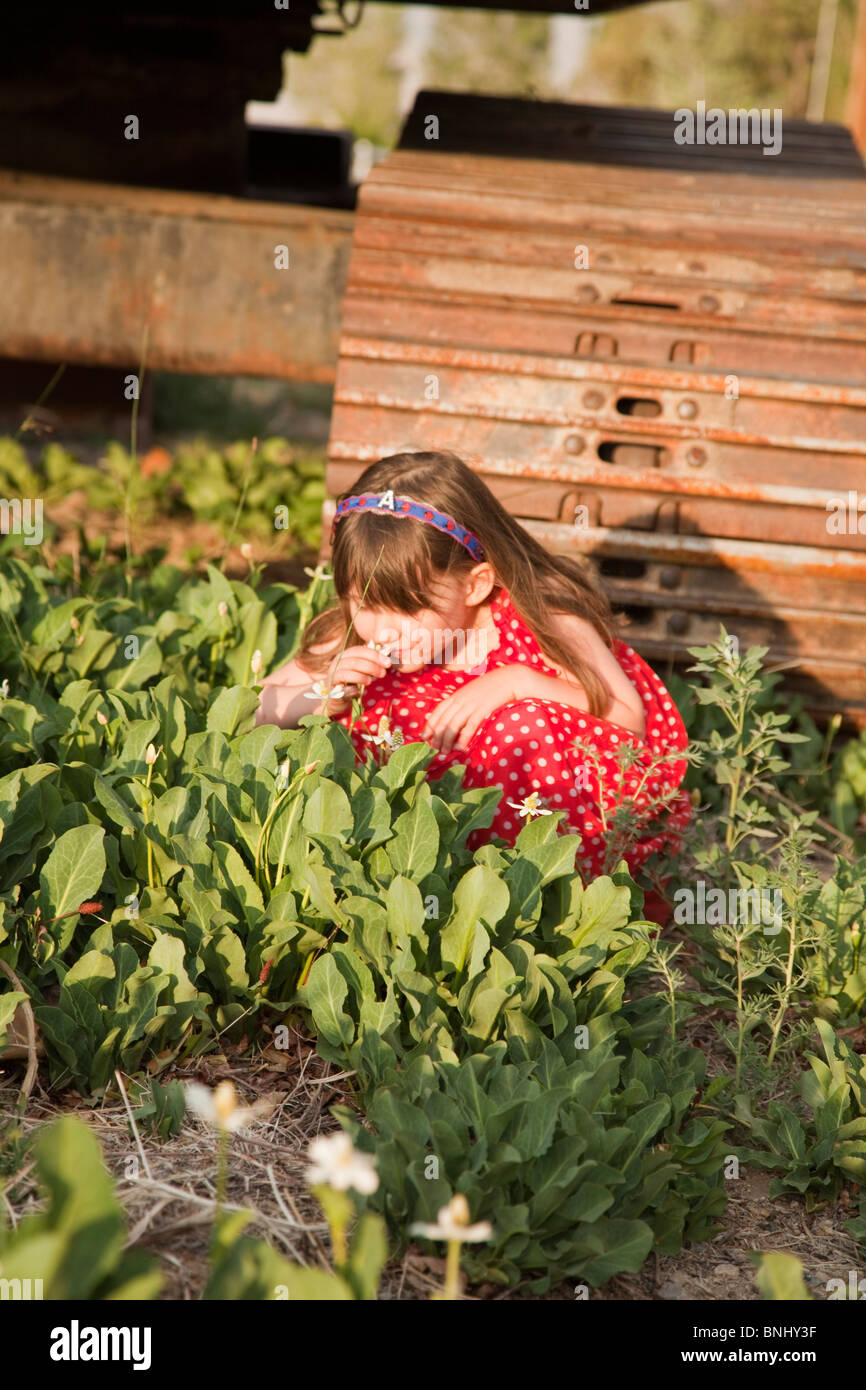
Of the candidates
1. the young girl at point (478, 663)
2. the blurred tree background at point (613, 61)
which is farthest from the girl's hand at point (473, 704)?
the blurred tree background at point (613, 61)

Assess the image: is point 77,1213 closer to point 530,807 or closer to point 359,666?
Result: point 530,807

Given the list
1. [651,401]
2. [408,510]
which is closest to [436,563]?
[408,510]

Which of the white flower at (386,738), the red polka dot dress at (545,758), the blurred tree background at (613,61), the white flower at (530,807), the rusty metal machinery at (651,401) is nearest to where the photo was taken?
the white flower at (530,807)

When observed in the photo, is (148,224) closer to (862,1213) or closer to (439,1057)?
(439,1057)

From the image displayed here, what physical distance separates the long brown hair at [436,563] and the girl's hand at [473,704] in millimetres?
86

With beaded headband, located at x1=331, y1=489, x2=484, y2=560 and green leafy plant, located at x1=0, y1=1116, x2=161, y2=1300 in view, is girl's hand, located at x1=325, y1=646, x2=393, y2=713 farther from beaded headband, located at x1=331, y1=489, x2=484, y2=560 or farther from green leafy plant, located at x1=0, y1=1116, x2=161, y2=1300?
green leafy plant, located at x1=0, y1=1116, x2=161, y2=1300

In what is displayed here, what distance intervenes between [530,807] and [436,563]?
0.60m

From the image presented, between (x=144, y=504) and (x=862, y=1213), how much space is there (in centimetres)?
410

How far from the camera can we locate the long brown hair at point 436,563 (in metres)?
2.76

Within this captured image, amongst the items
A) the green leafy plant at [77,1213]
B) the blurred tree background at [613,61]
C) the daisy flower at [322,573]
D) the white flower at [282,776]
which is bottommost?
the green leafy plant at [77,1213]

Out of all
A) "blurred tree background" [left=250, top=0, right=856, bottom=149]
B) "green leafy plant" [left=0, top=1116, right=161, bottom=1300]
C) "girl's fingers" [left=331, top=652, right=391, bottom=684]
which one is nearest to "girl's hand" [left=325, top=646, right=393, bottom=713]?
"girl's fingers" [left=331, top=652, right=391, bottom=684]

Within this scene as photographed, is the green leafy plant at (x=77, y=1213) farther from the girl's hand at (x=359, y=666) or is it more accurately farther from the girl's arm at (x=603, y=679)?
the girl's arm at (x=603, y=679)

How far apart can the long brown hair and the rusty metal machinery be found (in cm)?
49

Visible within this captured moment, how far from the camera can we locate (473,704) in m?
2.85
